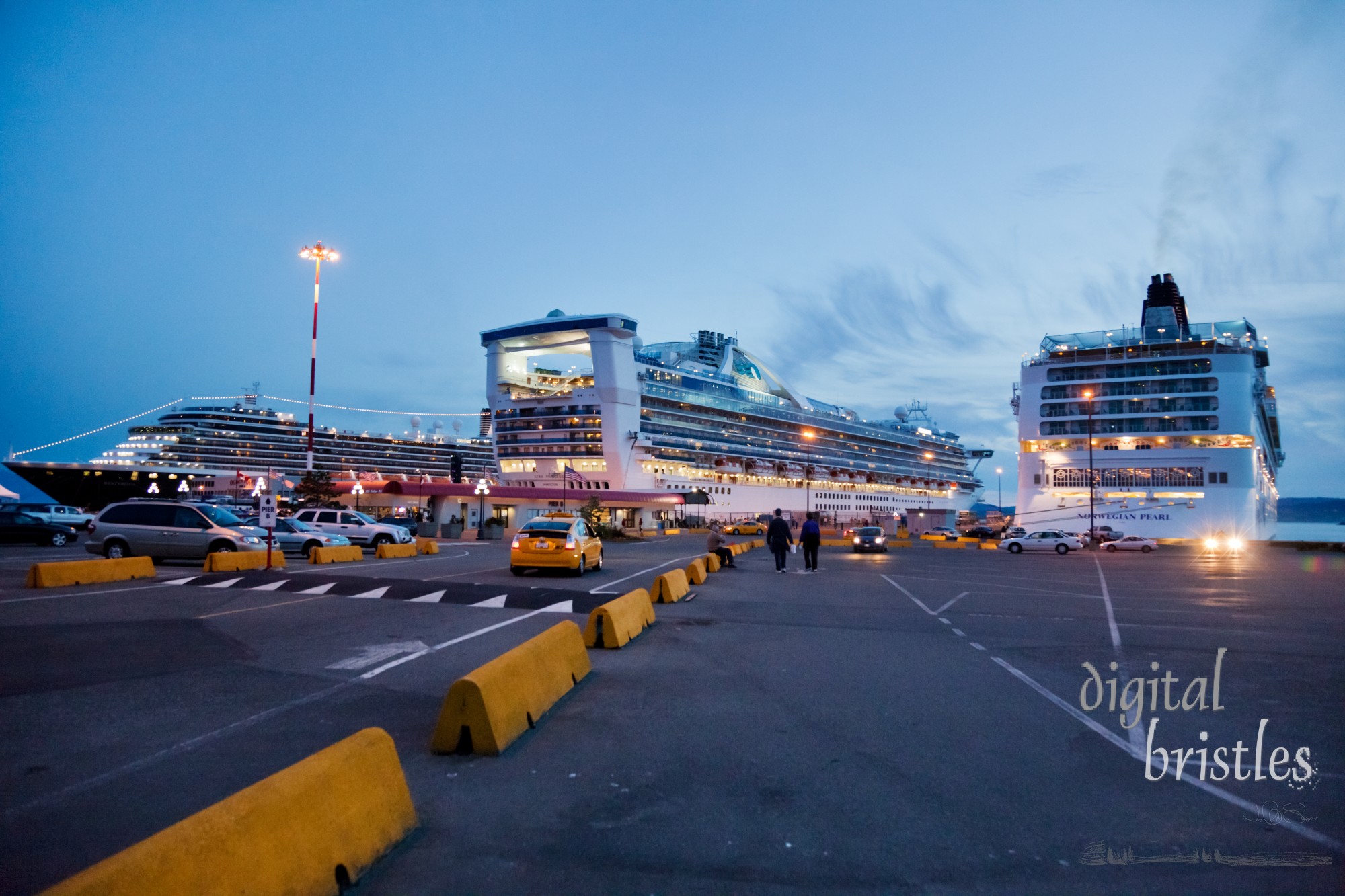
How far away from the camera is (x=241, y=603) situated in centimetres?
1302

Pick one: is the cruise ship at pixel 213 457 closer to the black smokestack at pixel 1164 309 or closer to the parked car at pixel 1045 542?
the parked car at pixel 1045 542

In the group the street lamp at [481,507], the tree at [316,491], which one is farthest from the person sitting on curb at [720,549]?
the tree at [316,491]

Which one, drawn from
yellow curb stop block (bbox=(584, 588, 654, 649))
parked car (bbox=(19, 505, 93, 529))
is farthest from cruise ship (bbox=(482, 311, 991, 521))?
yellow curb stop block (bbox=(584, 588, 654, 649))

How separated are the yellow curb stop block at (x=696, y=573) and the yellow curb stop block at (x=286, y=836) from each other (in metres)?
14.3

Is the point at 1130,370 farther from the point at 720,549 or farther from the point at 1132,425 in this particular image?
the point at 720,549

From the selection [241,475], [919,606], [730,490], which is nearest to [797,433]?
[730,490]

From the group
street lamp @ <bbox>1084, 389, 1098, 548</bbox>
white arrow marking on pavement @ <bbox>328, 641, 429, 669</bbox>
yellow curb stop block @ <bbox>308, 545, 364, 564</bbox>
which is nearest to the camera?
white arrow marking on pavement @ <bbox>328, 641, 429, 669</bbox>

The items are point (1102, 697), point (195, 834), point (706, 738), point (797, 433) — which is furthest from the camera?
point (797, 433)

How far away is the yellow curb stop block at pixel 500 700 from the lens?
5289 mm

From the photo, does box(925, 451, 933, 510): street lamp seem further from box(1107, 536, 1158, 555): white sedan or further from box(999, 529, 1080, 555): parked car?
box(999, 529, 1080, 555): parked car

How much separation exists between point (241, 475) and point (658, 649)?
9356 centimetres

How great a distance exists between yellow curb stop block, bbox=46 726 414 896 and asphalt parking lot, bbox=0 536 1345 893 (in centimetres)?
24

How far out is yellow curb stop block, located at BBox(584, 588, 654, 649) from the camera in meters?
9.48

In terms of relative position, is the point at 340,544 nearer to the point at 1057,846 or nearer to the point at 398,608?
the point at 398,608
